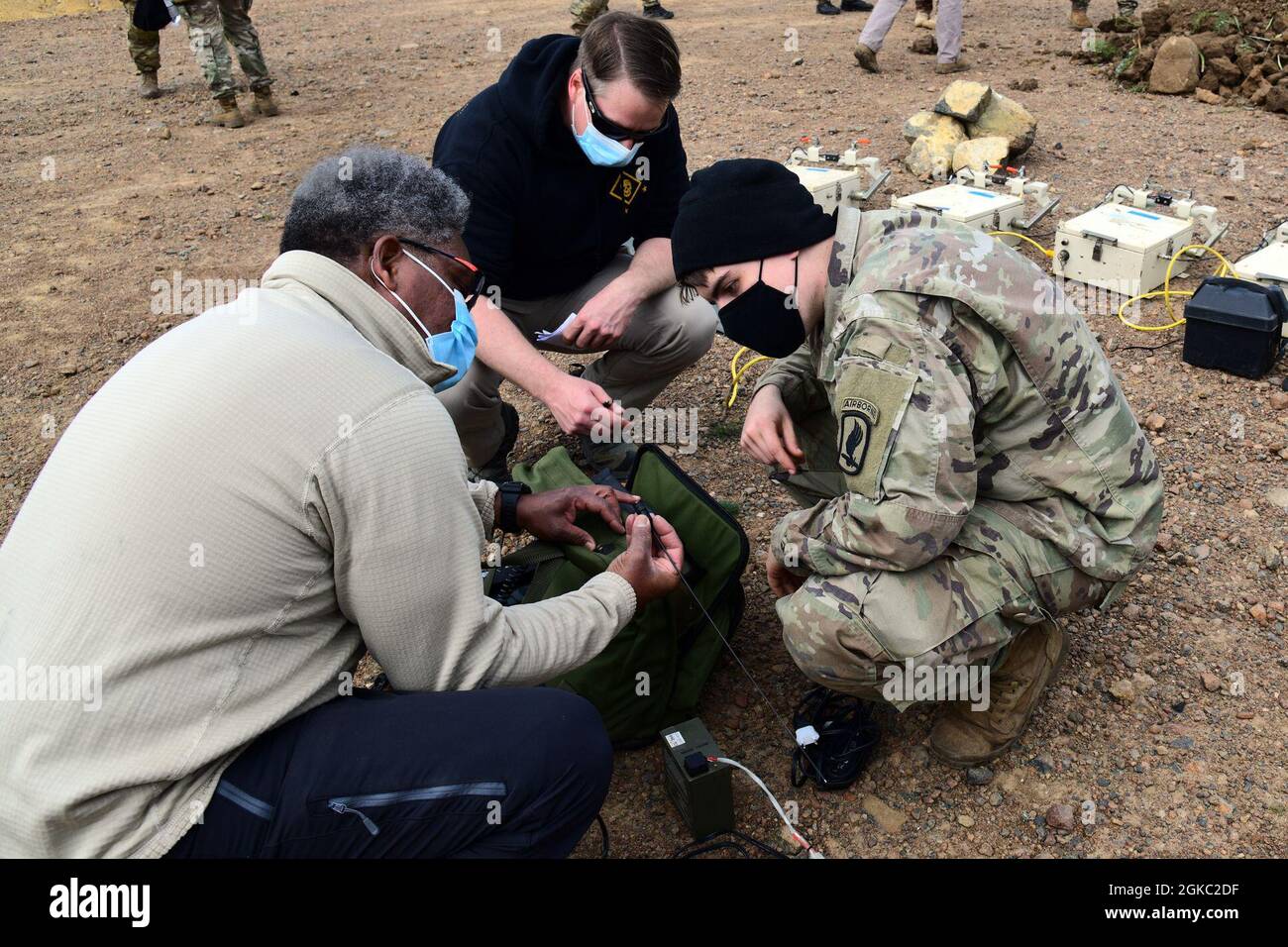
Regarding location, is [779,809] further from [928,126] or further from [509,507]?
[928,126]

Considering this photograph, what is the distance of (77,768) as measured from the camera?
1.57 m

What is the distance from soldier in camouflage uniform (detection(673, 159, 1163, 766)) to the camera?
2.13m

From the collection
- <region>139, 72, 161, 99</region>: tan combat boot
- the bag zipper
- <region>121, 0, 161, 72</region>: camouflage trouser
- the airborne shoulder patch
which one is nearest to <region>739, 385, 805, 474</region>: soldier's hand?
the airborne shoulder patch

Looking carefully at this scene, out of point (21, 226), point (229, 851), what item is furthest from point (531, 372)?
point (21, 226)

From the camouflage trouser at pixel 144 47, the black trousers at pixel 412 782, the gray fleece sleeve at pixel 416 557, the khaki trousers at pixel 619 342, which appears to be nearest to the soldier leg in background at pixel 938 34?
the khaki trousers at pixel 619 342

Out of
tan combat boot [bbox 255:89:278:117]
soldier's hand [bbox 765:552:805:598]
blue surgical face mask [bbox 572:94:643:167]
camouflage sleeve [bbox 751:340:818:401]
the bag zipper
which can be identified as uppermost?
blue surgical face mask [bbox 572:94:643:167]

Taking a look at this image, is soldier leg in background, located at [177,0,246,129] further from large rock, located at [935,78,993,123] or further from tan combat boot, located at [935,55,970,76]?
tan combat boot, located at [935,55,970,76]

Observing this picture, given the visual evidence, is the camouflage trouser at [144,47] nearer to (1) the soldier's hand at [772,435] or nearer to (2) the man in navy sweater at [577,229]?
(2) the man in navy sweater at [577,229]

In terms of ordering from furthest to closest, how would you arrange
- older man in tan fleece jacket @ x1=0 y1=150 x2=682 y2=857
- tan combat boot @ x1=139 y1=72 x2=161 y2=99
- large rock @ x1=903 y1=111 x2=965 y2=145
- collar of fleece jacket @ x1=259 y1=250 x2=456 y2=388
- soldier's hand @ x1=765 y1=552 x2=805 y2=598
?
tan combat boot @ x1=139 y1=72 x2=161 y2=99 < large rock @ x1=903 y1=111 x2=965 y2=145 < soldier's hand @ x1=765 y1=552 x2=805 y2=598 < collar of fleece jacket @ x1=259 y1=250 x2=456 y2=388 < older man in tan fleece jacket @ x1=0 y1=150 x2=682 y2=857

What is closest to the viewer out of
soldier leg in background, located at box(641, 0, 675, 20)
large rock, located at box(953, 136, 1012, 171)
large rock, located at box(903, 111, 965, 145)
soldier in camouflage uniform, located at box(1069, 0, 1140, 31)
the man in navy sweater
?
the man in navy sweater

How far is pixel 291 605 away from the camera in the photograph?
1735 mm

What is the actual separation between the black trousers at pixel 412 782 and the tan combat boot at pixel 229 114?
748cm

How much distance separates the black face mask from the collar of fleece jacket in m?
0.82

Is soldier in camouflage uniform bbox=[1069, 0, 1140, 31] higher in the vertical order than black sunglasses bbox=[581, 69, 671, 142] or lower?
higher
